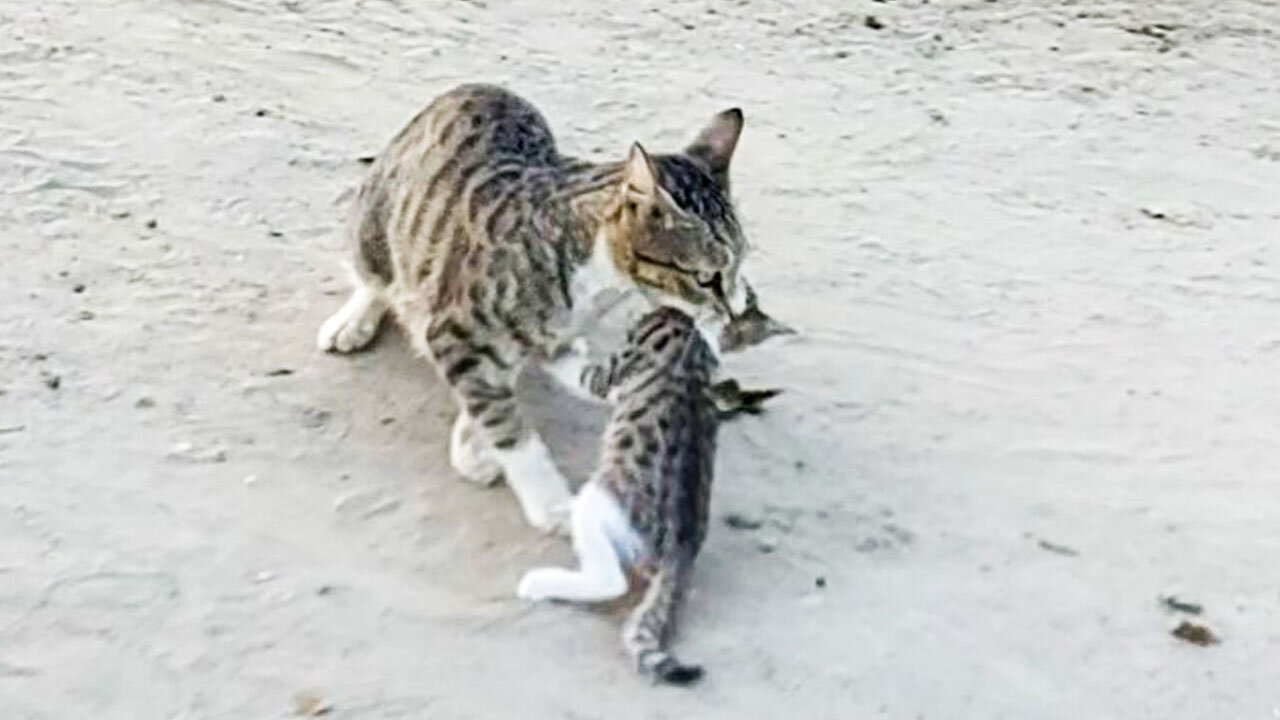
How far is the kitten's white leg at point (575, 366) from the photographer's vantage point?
5.11 m

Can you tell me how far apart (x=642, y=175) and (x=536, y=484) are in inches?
26.1

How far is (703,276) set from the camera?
4.95m

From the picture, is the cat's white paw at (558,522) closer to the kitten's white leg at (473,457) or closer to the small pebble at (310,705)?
the kitten's white leg at (473,457)

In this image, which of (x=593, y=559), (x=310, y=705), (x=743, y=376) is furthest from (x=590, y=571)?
(x=743, y=376)

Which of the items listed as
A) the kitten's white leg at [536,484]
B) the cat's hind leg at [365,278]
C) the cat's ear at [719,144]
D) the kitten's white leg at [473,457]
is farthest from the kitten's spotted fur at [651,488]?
the cat's hind leg at [365,278]

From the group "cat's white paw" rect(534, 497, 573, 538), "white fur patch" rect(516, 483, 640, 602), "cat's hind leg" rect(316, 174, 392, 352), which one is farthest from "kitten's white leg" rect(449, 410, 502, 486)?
"cat's hind leg" rect(316, 174, 392, 352)

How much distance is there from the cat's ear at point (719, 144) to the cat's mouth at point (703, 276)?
0.32m

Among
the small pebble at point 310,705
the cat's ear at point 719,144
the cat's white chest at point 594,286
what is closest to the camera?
the small pebble at point 310,705

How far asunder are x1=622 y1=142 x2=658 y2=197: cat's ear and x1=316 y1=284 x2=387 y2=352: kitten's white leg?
0.91 metres

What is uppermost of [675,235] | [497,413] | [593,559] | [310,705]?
[675,235]

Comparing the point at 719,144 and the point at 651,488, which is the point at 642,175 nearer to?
the point at 719,144

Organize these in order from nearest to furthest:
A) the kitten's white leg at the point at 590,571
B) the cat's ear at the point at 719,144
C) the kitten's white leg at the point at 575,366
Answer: the kitten's white leg at the point at 590,571 < the kitten's white leg at the point at 575,366 < the cat's ear at the point at 719,144

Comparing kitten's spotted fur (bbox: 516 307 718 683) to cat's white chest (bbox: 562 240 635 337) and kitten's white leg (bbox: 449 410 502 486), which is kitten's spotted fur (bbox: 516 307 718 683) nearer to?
cat's white chest (bbox: 562 240 635 337)

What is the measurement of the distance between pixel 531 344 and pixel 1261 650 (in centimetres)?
157
